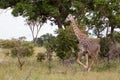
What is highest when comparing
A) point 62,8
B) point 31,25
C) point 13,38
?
point 13,38

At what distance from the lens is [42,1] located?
21250 millimetres

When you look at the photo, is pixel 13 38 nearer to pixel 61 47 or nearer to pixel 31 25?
pixel 61 47

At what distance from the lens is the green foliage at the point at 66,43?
18.2m

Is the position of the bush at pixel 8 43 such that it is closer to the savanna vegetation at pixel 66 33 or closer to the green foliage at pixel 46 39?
the savanna vegetation at pixel 66 33

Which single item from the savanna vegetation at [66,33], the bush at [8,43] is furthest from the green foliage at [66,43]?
the bush at [8,43]

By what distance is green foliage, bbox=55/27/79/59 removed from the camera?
1820 centimetres

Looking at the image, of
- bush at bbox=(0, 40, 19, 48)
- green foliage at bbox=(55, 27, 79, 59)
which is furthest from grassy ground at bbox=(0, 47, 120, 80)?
bush at bbox=(0, 40, 19, 48)

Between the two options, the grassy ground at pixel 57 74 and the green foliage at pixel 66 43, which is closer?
the grassy ground at pixel 57 74

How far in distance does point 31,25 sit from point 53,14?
29640 millimetres

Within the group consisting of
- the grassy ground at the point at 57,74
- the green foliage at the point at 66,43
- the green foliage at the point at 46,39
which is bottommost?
the green foliage at the point at 46,39

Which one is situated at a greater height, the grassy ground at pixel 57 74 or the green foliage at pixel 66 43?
the grassy ground at pixel 57 74

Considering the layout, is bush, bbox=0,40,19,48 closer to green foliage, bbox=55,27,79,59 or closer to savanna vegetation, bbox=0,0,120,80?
savanna vegetation, bbox=0,0,120,80

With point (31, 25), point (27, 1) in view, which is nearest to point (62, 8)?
point (27, 1)

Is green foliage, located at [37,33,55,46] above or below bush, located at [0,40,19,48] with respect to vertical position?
below
